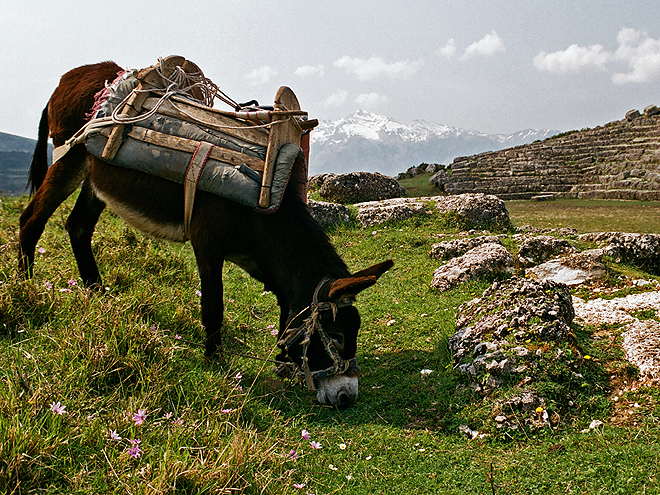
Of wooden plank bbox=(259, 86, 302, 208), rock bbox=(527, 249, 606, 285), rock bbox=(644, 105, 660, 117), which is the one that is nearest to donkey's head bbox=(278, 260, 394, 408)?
wooden plank bbox=(259, 86, 302, 208)

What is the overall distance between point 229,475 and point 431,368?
7.60 ft

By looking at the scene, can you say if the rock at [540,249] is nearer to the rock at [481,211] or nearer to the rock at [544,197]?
the rock at [481,211]

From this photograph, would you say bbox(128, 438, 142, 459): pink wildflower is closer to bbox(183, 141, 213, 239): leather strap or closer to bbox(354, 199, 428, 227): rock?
bbox(183, 141, 213, 239): leather strap

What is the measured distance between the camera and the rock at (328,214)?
32.8ft

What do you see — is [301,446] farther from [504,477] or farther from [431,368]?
[431,368]

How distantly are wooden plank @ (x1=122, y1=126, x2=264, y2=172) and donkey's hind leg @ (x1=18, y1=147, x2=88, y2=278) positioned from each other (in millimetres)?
1087

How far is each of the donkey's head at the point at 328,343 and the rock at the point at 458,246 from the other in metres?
4.10

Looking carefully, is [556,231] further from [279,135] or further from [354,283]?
[354,283]

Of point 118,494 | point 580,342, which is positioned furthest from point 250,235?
point 580,342

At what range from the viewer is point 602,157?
30.9 metres

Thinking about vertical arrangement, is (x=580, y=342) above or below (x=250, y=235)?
below

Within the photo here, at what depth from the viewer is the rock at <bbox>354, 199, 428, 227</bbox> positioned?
32.5 ft

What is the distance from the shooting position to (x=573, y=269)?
19.1 ft

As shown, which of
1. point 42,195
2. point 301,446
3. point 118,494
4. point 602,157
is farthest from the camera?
point 602,157
